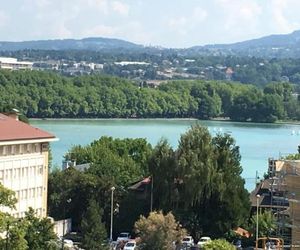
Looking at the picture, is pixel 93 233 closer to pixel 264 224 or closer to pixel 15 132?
pixel 15 132

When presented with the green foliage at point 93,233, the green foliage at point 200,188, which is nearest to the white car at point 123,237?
the green foliage at point 200,188

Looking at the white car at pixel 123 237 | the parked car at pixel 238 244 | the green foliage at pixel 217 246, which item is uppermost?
the green foliage at pixel 217 246

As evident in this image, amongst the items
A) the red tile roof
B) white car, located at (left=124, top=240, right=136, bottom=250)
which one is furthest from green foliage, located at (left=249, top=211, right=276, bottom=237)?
the red tile roof

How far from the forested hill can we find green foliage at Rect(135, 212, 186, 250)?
68.7 metres

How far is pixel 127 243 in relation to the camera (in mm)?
25484

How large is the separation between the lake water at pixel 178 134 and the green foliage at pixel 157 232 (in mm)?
18624

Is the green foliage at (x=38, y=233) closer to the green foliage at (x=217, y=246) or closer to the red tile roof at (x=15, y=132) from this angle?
the green foliage at (x=217, y=246)

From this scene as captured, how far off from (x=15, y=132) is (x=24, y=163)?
30.2 inches

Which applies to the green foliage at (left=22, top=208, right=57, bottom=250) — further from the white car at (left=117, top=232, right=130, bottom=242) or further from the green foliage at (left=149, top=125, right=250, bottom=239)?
the green foliage at (left=149, top=125, right=250, bottom=239)

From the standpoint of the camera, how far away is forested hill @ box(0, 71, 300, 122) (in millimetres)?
98000

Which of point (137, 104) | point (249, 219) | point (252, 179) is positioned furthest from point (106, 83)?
point (249, 219)

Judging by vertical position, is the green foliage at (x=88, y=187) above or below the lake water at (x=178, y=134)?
above

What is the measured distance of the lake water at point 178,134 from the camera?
5693cm

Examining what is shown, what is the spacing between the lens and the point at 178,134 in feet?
241
